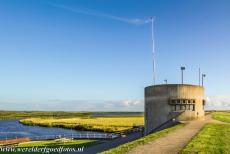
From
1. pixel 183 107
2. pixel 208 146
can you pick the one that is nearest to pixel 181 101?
pixel 183 107

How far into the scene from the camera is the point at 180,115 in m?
32.2

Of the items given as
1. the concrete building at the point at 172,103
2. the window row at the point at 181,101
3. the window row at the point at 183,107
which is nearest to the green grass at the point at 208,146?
the window row at the point at 181,101

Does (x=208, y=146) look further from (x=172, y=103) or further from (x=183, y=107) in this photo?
(x=183, y=107)

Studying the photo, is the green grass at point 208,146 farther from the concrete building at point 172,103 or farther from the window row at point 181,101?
the concrete building at point 172,103

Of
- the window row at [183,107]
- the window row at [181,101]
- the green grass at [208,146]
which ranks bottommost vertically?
the green grass at [208,146]

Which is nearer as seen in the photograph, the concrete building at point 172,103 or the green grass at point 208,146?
the green grass at point 208,146

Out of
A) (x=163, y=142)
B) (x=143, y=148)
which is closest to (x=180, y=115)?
(x=163, y=142)

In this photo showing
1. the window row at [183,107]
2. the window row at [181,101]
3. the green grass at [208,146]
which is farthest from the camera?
the window row at [183,107]

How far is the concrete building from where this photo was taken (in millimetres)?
32125

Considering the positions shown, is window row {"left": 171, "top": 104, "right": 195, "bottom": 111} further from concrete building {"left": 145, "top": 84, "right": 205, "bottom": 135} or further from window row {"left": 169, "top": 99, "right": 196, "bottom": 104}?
window row {"left": 169, "top": 99, "right": 196, "bottom": 104}

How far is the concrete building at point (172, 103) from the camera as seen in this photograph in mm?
32125

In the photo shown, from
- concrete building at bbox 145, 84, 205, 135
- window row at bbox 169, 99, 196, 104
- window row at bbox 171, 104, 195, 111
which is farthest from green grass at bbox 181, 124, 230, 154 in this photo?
window row at bbox 171, 104, 195, 111

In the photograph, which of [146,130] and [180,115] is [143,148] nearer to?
[180,115]

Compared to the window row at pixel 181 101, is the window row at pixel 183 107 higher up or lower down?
lower down
